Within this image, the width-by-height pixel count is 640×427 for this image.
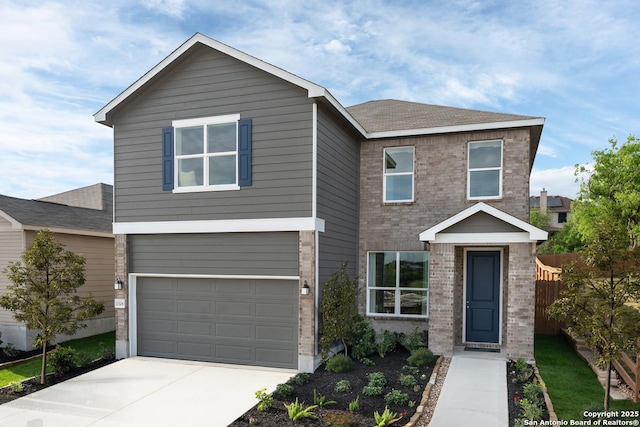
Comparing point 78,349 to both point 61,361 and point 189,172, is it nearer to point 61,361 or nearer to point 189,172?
point 61,361

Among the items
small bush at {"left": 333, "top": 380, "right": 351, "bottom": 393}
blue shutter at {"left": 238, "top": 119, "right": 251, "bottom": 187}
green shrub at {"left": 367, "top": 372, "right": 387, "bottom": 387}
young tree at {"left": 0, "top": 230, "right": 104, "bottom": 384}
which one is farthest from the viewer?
blue shutter at {"left": 238, "top": 119, "right": 251, "bottom": 187}

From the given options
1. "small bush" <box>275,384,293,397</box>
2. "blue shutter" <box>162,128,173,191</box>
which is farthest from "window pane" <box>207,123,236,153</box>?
"small bush" <box>275,384,293,397</box>

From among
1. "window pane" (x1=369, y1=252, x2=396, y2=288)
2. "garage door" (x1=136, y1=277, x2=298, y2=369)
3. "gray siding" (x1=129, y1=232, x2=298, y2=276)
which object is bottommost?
"garage door" (x1=136, y1=277, x2=298, y2=369)

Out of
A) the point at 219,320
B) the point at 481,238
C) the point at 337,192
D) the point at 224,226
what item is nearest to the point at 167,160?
the point at 224,226

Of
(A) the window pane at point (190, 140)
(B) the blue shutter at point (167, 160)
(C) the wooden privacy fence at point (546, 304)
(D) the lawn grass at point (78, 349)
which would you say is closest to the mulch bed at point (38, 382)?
(D) the lawn grass at point (78, 349)

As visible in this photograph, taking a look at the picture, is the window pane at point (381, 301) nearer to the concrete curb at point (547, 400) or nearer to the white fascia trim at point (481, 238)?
the white fascia trim at point (481, 238)

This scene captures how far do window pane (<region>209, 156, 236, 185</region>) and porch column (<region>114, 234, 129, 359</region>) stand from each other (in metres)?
2.94

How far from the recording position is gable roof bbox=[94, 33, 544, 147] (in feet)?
31.1

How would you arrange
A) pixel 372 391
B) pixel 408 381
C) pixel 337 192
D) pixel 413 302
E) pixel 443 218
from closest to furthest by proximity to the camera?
1. pixel 372 391
2. pixel 408 381
3. pixel 337 192
4. pixel 443 218
5. pixel 413 302

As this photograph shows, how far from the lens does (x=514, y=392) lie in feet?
25.2

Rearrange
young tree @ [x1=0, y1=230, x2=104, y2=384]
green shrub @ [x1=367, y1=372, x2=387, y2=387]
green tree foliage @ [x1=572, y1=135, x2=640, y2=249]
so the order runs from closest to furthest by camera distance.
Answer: green shrub @ [x1=367, y1=372, x2=387, y2=387]
young tree @ [x1=0, y1=230, x2=104, y2=384]
green tree foliage @ [x1=572, y1=135, x2=640, y2=249]

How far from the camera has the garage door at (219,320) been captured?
31.3 ft

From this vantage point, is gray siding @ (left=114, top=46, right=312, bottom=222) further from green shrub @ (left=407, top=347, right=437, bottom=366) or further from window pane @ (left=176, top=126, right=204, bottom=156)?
green shrub @ (left=407, top=347, right=437, bottom=366)

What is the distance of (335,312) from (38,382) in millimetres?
6304
